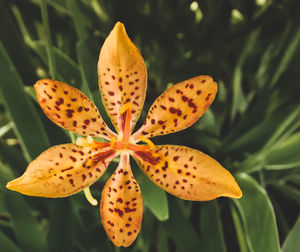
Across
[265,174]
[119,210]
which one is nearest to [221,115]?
[265,174]

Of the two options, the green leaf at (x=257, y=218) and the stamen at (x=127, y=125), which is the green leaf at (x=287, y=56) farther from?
the stamen at (x=127, y=125)

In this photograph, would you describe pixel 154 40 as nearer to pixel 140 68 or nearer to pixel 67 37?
pixel 67 37

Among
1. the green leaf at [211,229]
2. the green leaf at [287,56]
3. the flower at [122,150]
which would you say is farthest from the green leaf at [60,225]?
the green leaf at [287,56]

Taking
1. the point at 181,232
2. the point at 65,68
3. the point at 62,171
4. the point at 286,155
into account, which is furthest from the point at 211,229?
the point at 65,68

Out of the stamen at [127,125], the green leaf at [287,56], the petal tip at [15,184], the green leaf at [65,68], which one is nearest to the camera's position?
the petal tip at [15,184]

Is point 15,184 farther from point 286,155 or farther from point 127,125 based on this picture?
point 286,155

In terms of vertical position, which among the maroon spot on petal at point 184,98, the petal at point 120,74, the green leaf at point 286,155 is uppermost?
the petal at point 120,74
